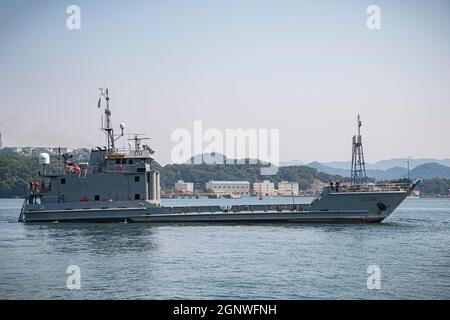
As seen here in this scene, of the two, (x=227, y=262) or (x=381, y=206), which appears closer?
(x=227, y=262)

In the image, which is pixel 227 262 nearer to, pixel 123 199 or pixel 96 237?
pixel 96 237

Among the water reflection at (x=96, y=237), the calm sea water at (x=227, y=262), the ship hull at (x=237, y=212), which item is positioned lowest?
the calm sea water at (x=227, y=262)

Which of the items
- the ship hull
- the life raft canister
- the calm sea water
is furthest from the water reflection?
the life raft canister

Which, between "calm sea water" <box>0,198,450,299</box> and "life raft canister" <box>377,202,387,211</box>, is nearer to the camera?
"calm sea water" <box>0,198,450,299</box>

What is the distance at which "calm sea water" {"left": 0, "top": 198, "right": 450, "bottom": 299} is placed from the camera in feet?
75.7

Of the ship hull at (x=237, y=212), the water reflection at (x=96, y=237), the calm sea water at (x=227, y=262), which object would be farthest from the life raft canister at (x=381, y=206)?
the water reflection at (x=96, y=237)

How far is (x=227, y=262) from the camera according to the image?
97.6ft

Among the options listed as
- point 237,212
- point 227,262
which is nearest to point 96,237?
point 237,212

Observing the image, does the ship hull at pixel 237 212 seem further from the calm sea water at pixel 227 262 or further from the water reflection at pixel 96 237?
the calm sea water at pixel 227 262

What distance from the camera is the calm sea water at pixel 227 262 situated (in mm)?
23062

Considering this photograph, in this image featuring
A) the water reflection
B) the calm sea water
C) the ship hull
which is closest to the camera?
the calm sea water

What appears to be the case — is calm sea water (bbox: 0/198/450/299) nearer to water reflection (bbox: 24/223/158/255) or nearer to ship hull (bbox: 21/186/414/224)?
water reflection (bbox: 24/223/158/255)
